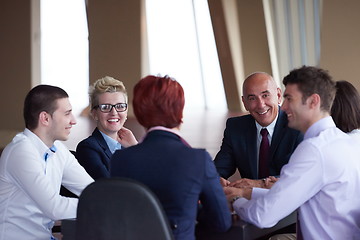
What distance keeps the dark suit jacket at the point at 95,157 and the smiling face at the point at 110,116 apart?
98 millimetres

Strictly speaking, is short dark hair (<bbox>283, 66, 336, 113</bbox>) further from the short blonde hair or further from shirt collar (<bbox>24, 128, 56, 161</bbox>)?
the short blonde hair

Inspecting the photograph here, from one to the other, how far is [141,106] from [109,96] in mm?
1439

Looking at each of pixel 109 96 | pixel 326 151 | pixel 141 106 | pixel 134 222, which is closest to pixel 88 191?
pixel 134 222

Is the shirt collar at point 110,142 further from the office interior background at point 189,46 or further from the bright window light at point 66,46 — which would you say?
the bright window light at point 66,46

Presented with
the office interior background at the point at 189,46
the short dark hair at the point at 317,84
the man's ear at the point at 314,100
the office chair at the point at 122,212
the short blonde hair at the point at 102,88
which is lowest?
the office chair at the point at 122,212

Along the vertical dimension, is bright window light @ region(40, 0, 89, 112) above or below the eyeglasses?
above

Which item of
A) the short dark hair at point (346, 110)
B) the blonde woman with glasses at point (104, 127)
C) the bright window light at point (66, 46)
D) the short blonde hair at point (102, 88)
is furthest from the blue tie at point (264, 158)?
the bright window light at point (66, 46)

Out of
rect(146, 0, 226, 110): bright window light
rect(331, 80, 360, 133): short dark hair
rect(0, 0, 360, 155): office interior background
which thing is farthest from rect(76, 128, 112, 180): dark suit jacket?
rect(146, 0, 226, 110): bright window light

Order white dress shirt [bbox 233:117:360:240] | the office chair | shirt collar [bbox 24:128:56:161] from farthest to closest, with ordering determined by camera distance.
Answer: shirt collar [bbox 24:128:56:161]
white dress shirt [bbox 233:117:360:240]
the office chair

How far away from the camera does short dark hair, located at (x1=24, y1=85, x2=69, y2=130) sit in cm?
268

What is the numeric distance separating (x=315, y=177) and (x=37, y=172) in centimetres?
118

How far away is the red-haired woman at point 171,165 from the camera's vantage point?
2004 mm

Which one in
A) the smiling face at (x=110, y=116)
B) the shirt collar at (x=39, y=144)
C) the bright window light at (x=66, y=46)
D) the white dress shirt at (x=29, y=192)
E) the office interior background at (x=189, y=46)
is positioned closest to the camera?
the white dress shirt at (x=29, y=192)

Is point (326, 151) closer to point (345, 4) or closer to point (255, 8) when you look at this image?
point (345, 4)
